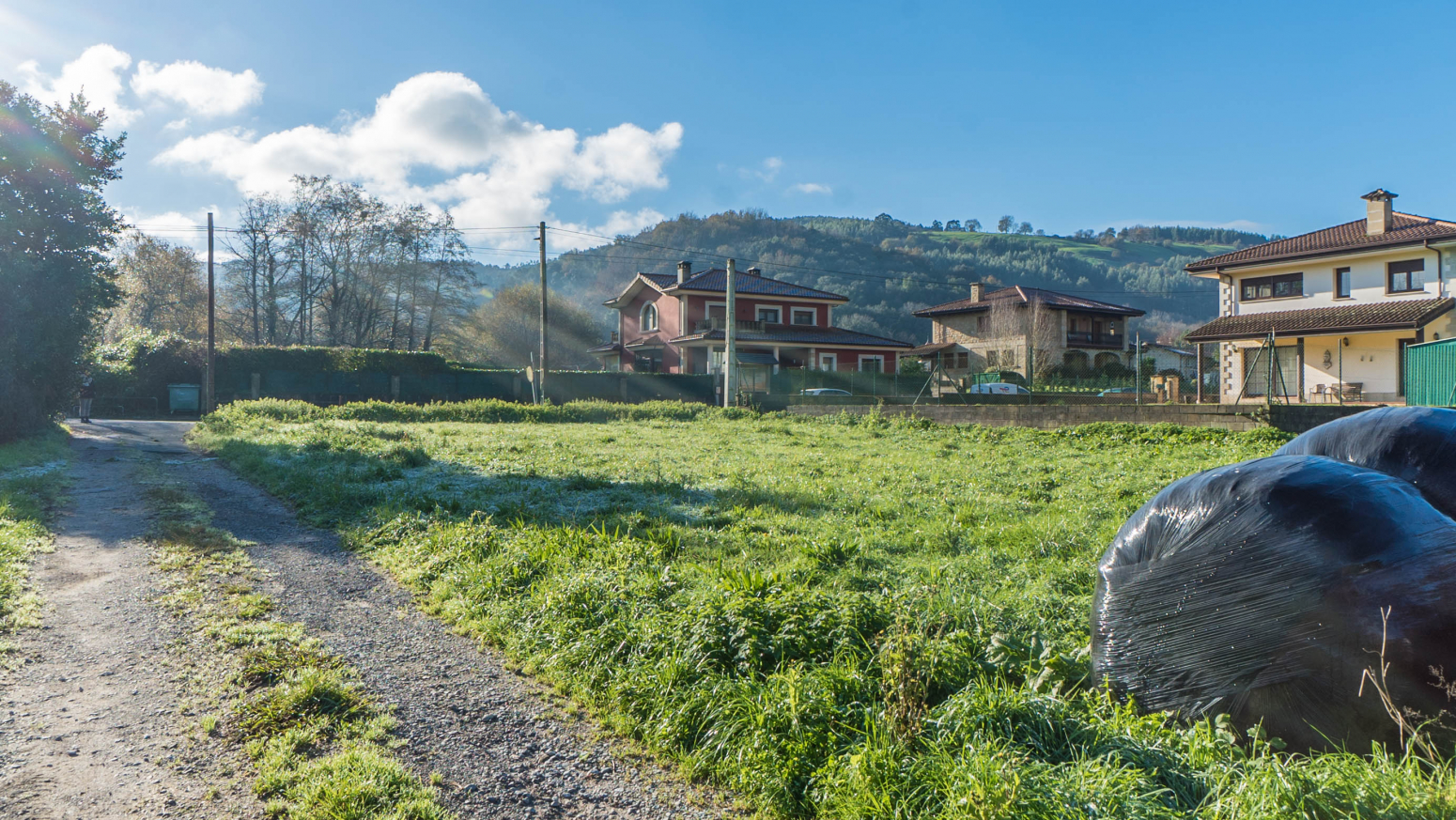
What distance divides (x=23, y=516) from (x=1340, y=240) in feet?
128

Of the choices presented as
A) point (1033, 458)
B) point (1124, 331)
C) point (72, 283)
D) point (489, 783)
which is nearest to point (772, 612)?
point (489, 783)

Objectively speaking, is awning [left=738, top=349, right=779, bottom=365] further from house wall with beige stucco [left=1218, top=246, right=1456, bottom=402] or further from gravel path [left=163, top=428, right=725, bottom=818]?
gravel path [left=163, top=428, right=725, bottom=818]

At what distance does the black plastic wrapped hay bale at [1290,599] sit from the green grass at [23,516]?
19.1ft

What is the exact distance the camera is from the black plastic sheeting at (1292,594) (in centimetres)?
245

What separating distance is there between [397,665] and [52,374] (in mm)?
16906

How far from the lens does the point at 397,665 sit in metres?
4.34

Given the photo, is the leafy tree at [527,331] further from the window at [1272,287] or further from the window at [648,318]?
the window at [1272,287]

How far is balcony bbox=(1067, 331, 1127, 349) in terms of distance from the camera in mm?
54125

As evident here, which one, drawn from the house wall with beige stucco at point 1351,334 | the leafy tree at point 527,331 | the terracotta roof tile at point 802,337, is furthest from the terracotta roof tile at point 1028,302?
the leafy tree at point 527,331

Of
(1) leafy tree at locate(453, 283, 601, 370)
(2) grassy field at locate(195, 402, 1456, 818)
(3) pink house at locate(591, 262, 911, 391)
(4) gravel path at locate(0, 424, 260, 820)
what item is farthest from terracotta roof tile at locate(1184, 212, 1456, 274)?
(1) leafy tree at locate(453, 283, 601, 370)

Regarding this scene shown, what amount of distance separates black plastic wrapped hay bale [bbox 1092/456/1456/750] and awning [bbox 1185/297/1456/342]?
2680 cm

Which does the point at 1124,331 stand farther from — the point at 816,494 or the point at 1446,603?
the point at 1446,603

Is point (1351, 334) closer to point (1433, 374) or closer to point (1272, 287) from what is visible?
point (1272, 287)

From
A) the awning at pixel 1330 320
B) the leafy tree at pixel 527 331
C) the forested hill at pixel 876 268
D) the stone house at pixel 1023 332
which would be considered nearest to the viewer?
the awning at pixel 1330 320
